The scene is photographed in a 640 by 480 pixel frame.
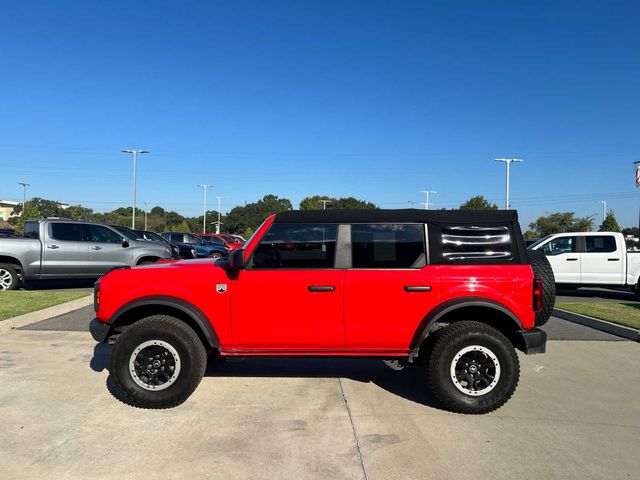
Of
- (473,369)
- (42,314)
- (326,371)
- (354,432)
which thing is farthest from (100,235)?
(473,369)

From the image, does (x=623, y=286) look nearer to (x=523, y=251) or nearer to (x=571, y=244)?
(x=571, y=244)

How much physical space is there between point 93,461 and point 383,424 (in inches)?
89.1

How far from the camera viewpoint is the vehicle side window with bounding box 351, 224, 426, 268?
455 centimetres

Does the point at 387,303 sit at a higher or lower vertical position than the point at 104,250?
lower

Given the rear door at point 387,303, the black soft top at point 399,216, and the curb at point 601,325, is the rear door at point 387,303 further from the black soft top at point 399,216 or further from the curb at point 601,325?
the curb at point 601,325

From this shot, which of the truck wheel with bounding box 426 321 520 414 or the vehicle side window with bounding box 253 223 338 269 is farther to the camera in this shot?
the vehicle side window with bounding box 253 223 338 269

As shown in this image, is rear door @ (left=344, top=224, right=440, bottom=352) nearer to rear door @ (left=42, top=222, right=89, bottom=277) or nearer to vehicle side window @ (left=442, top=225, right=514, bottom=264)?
vehicle side window @ (left=442, top=225, right=514, bottom=264)

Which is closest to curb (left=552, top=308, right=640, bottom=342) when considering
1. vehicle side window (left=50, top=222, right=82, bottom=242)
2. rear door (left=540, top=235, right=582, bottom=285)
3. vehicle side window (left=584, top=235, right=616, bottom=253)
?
rear door (left=540, top=235, right=582, bottom=285)

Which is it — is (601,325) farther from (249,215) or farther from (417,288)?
(249,215)

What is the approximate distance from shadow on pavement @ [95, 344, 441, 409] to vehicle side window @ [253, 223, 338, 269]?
5.13 ft

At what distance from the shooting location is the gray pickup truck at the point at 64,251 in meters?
11.3

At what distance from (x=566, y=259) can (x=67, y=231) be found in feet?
42.6

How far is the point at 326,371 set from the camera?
18.5 feet

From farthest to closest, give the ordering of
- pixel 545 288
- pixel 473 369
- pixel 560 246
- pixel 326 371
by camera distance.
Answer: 1. pixel 560 246
2. pixel 326 371
3. pixel 545 288
4. pixel 473 369
